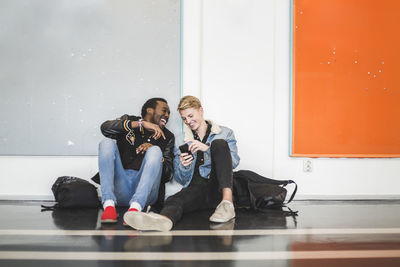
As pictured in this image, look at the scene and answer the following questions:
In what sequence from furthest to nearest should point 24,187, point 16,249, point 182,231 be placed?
point 24,187 < point 182,231 < point 16,249

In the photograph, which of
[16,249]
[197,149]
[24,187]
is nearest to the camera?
[16,249]

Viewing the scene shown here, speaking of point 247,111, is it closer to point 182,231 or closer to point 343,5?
point 343,5

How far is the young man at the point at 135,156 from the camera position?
6.80ft

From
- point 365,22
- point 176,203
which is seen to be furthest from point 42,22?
point 365,22

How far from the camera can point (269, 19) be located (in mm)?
3059

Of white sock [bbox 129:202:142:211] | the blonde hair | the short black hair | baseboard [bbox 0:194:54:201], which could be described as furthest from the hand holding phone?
baseboard [bbox 0:194:54:201]

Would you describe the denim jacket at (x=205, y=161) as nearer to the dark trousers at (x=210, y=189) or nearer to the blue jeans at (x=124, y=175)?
the dark trousers at (x=210, y=189)

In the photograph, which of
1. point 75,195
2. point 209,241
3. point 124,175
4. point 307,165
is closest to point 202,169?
point 124,175

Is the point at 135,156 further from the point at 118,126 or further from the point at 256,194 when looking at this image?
the point at 256,194

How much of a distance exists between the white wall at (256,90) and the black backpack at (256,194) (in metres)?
0.54

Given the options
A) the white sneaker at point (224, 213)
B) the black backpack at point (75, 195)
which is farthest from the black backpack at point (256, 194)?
the black backpack at point (75, 195)

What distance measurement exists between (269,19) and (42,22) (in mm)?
2031

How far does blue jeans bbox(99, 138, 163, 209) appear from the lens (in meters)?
2.00

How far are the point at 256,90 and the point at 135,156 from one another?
50.4 inches
